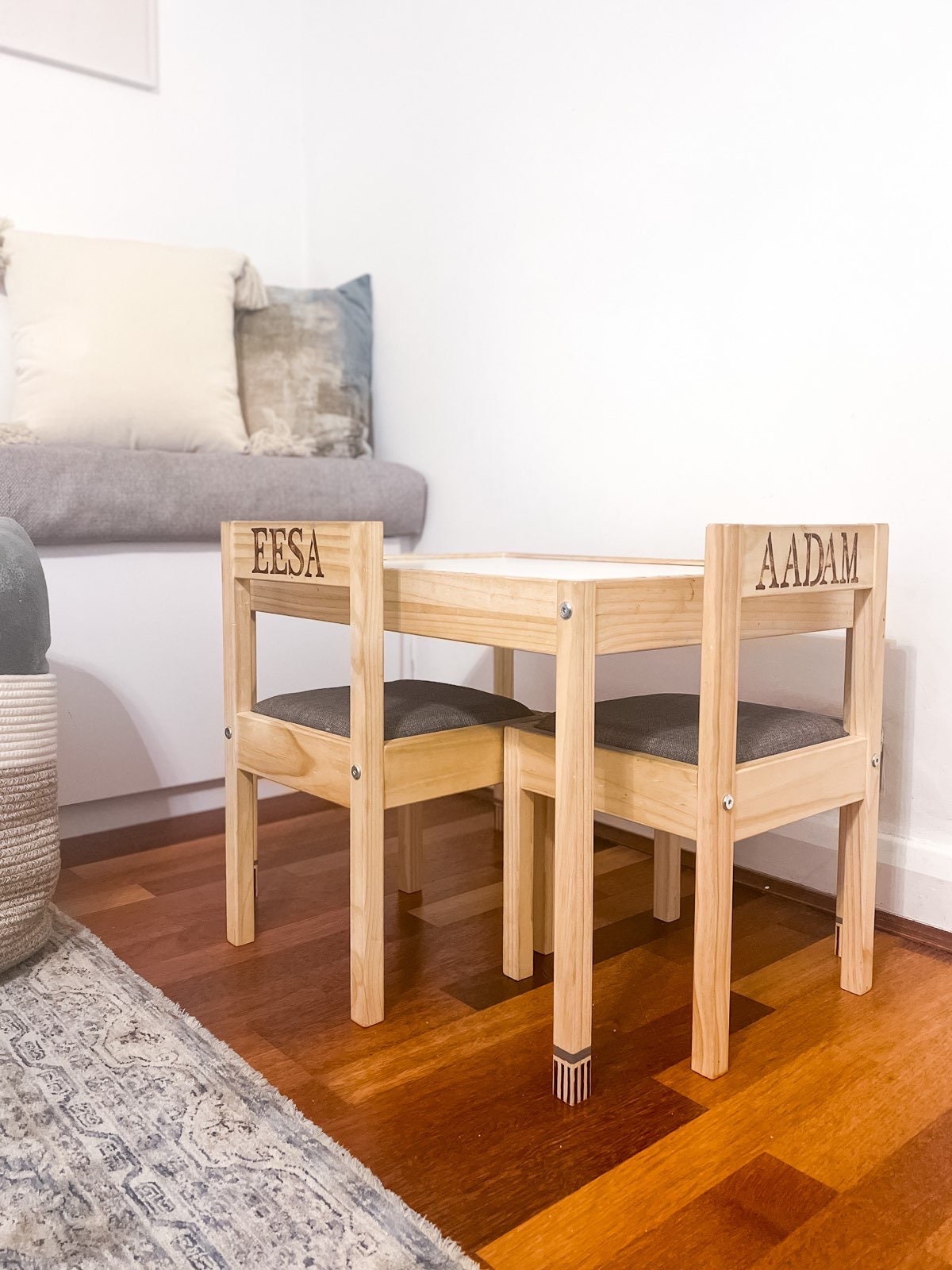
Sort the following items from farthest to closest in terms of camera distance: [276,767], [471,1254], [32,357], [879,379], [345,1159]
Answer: [32,357]
[879,379]
[276,767]
[345,1159]
[471,1254]

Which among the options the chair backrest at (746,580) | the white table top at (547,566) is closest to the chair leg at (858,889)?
the chair backrest at (746,580)

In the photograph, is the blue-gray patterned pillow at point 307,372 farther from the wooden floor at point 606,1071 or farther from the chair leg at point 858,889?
the chair leg at point 858,889

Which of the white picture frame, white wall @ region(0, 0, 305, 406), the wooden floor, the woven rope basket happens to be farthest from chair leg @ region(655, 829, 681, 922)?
the white picture frame

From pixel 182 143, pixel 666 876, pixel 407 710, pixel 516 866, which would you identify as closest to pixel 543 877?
pixel 516 866

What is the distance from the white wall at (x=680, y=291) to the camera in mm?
1435

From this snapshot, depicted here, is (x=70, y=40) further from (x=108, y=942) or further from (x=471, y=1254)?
(x=471, y=1254)

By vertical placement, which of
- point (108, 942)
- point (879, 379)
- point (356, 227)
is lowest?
point (108, 942)

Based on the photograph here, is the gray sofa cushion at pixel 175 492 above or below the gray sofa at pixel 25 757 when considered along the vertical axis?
above

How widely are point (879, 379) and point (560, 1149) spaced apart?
1.11 m

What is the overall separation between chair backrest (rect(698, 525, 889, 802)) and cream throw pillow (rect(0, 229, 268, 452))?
1359 mm

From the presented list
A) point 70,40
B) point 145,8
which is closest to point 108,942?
point 70,40

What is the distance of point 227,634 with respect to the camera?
1.42 metres

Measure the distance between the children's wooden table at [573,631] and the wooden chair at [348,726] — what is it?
0.08m

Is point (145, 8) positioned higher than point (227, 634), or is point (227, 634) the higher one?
point (145, 8)
